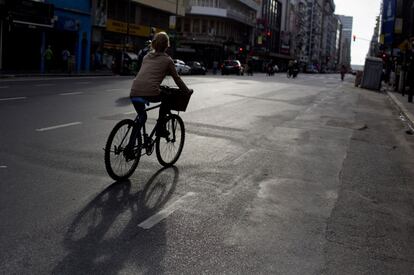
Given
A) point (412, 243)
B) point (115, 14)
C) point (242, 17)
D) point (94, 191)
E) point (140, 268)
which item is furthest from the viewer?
point (242, 17)

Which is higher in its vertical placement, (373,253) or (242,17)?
(242,17)

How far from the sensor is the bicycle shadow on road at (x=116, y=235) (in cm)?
407

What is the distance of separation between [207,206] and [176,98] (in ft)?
6.24

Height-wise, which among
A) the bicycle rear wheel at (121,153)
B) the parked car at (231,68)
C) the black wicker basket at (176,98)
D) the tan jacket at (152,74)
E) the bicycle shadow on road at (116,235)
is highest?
the parked car at (231,68)

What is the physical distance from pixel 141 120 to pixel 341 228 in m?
2.79

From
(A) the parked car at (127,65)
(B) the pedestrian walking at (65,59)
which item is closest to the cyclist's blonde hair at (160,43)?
(B) the pedestrian walking at (65,59)

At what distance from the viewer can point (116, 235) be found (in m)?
4.73

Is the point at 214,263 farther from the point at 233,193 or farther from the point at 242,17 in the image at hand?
the point at 242,17

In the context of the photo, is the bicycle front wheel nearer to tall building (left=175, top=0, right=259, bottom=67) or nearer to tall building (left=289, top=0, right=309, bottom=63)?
tall building (left=175, top=0, right=259, bottom=67)

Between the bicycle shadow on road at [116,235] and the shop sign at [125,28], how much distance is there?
43.0m

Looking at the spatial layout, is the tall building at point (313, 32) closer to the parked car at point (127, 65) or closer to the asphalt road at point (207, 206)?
the parked car at point (127, 65)

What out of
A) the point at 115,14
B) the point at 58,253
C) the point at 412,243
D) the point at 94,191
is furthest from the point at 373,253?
the point at 115,14

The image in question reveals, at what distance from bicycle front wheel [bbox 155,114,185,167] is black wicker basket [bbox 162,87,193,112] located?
0.31 meters

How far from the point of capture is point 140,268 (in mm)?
4051
